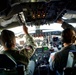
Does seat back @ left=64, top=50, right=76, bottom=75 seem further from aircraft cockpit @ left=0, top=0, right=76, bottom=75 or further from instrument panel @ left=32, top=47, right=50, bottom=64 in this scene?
instrument panel @ left=32, top=47, right=50, bottom=64

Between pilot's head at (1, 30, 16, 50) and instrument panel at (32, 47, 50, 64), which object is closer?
pilot's head at (1, 30, 16, 50)

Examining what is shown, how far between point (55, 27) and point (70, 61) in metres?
3.65

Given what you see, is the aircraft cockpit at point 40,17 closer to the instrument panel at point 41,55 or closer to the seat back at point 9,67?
the instrument panel at point 41,55

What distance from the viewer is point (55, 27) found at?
6145mm

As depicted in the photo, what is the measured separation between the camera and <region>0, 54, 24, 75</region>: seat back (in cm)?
239

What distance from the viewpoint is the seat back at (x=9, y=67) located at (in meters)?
2.39

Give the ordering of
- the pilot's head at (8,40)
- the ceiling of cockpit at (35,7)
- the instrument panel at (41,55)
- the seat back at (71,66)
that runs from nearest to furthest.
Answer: the seat back at (71,66) < the pilot's head at (8,40) < the ceiling of cockpit at (35,7) < the instrument panel at (41,55)

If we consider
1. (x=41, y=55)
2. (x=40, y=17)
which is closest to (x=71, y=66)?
(x=40, y=17)

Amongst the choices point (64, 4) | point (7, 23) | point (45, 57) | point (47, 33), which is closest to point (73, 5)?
point (64, 4)

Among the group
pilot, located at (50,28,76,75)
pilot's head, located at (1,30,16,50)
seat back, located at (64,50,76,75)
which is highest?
pilot's head, located at (1,30,16,50)

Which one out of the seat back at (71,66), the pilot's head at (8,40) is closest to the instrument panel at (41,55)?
the pilot's head at (8,40)

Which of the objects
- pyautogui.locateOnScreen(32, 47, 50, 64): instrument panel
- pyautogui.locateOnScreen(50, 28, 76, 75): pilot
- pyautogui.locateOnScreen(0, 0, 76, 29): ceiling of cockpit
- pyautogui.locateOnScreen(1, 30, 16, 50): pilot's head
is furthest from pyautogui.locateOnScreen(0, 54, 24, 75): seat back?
pyautogui.locateOnScreen(32, 47, 50, 64): instrument panel

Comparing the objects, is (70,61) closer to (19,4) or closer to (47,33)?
(19,4)

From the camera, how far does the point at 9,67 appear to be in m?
2.44
